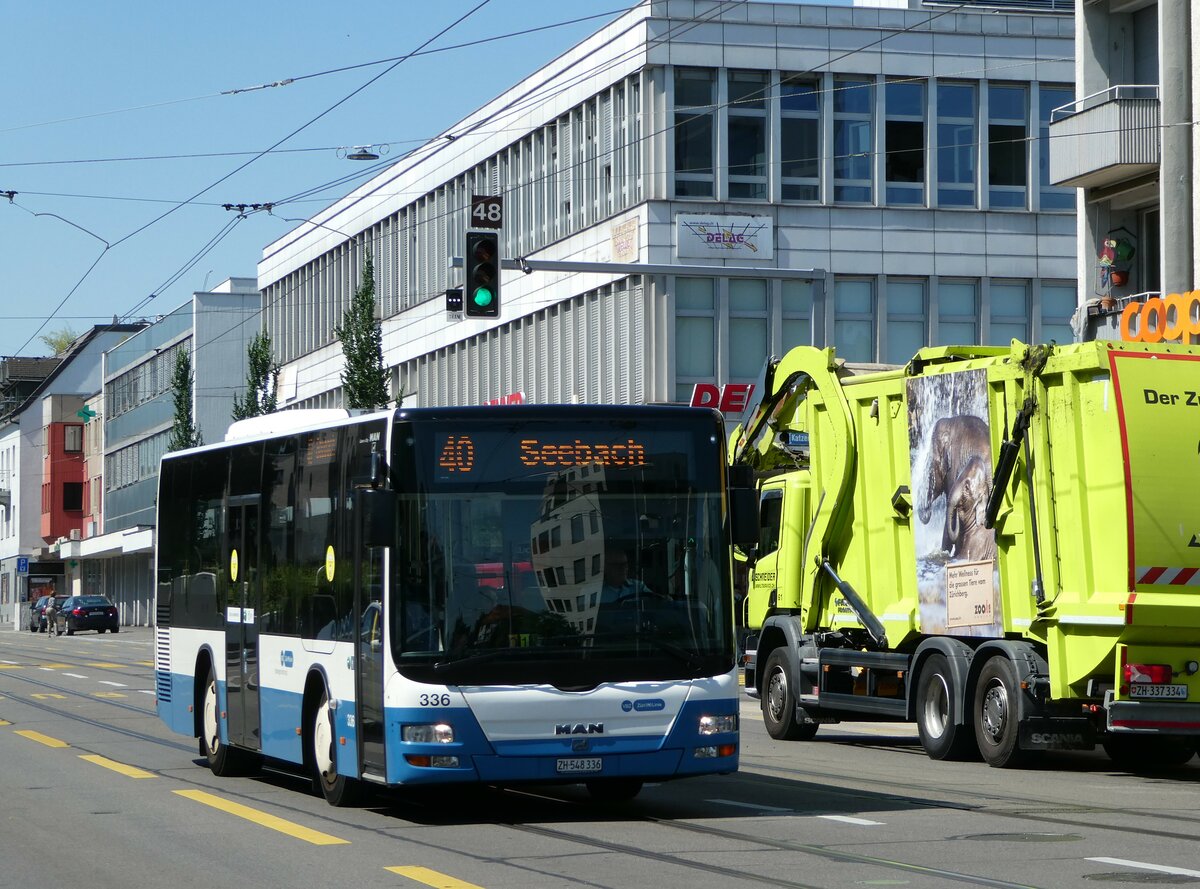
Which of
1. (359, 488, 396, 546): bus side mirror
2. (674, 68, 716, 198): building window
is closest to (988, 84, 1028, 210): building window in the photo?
(674, 68, 716, 198): building window

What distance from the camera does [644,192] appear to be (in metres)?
47.4

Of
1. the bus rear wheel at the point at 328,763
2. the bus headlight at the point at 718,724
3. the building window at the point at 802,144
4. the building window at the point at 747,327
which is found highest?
the building window at the point at 802,144

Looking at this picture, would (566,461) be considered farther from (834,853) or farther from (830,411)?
(830,411)

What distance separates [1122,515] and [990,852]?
512 centimetres

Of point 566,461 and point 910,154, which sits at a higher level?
point 910,154

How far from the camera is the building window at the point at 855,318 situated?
159 ft

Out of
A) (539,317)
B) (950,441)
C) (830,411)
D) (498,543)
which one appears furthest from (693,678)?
(539,317)

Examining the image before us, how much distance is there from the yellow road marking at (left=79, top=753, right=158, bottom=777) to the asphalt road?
0.04 m

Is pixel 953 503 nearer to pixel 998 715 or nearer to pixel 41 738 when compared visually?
pixel 998 715

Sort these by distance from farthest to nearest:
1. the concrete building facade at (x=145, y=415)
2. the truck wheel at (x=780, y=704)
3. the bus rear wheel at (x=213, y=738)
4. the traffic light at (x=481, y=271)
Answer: the concrete building facade at (x=145, y=415) → the traffic light at (x=481, y=271) → the truck wheel at (x=780, y=704) → the bus rear wheel at (x=213, y=738)

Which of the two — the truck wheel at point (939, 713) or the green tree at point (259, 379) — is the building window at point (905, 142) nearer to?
the green tree at point (259, 379)

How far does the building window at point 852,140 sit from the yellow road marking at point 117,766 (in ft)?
105

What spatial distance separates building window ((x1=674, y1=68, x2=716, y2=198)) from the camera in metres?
47.4

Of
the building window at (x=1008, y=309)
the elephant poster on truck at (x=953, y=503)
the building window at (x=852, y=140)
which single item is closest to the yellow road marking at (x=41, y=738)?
the elephant poster on truck at (x=953, y=503)
